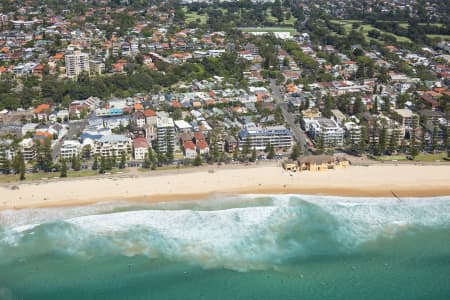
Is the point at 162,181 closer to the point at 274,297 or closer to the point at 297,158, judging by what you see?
the point at 297,158

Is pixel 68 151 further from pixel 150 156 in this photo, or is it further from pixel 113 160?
pixel 150 156

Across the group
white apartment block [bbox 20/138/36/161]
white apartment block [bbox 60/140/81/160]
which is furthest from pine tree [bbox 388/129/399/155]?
white apartment block [bbox 20/138/36/161]

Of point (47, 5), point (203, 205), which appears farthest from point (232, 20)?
point (203, 205)

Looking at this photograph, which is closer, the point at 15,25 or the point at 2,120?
the point at 2,120

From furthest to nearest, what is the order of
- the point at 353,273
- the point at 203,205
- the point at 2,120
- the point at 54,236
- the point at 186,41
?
the point at 186,41, the point at 2,120, the point at 203,205, the point at 54,236, the point at 353,273

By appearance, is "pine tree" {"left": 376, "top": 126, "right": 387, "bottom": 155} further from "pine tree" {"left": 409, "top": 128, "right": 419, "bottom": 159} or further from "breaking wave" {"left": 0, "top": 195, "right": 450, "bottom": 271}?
"breaking wave" {"left": 0, "top": 195, "right": 450, "bottom": 271}

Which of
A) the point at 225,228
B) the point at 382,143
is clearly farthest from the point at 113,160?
the point at 382,143

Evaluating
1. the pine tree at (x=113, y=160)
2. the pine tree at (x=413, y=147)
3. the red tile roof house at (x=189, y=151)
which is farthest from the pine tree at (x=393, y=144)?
the pine tree at (x=113, y=160)
